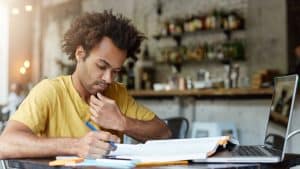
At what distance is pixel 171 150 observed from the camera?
1.39 metres

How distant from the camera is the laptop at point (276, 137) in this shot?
4.25 ft

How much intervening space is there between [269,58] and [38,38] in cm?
573

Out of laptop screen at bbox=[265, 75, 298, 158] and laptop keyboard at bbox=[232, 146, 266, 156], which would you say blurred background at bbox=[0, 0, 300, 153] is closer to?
laptop screen at bbox=[265, 75, 298, 158]

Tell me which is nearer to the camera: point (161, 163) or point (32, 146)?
point (161, 163)

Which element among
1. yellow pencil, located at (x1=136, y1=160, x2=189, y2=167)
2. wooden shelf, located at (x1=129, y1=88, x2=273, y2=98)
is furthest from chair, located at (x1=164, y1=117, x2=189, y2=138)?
yellow pencil, located at (x1=136, y1=160, x2=189, y2=167)

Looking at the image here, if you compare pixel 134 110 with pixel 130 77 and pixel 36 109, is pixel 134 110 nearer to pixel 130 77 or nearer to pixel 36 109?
pixel 36 109

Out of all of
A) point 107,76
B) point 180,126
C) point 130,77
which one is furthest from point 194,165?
point 130,77

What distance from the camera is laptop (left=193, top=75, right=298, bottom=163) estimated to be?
4.25ft

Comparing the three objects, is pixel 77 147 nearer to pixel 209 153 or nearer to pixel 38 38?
pixel 209 153

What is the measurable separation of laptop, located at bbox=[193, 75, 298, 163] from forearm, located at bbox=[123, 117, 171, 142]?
0.34m

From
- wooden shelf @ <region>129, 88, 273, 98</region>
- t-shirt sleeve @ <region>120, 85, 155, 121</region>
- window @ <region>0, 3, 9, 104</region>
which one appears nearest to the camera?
t-shirt sleeve @ <region>120, 85, 155, 121</region>

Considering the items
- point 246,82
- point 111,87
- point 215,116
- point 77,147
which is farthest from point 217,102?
point 77,147

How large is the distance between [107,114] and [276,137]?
1.76 feet

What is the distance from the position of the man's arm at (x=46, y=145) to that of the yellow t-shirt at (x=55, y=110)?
0.08 meters
